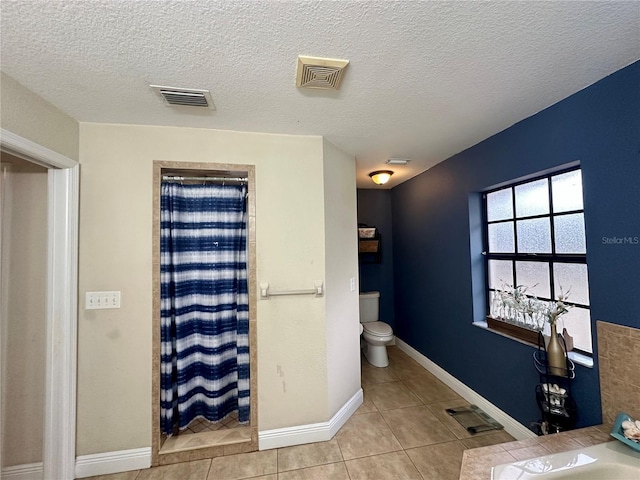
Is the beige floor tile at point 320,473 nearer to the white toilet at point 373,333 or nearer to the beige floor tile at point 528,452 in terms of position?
the beige floor tile at point 528,452

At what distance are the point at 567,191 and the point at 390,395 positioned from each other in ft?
7.16

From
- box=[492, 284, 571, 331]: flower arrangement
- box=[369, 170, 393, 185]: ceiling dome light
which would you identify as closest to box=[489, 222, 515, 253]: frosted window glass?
box=[492, 284, 571, 331]: flower arrangement

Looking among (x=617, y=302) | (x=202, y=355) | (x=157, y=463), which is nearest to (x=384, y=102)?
(x=617, y=302)

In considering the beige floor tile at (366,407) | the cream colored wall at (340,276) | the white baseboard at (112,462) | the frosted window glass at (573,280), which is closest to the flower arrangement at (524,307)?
the frosted window glass at (573,280)

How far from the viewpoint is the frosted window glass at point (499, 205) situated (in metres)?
2.26

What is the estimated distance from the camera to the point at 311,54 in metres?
1.19

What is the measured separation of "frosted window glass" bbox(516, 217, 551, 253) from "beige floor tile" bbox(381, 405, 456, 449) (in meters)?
1.51

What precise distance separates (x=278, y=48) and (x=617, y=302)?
2.04 meters

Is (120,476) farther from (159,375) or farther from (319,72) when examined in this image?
(319,72)

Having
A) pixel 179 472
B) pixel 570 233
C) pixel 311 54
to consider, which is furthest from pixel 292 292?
pixel 570 233

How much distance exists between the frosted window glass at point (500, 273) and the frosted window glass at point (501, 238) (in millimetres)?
105

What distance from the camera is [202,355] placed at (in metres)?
2.08

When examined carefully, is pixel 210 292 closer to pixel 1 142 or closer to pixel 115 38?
pixel 1 142

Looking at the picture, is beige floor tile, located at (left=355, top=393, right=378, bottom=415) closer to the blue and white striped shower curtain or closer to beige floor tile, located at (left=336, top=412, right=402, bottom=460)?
beige floor tile, located at (left=336, top=412, right=402, bottom=460)
